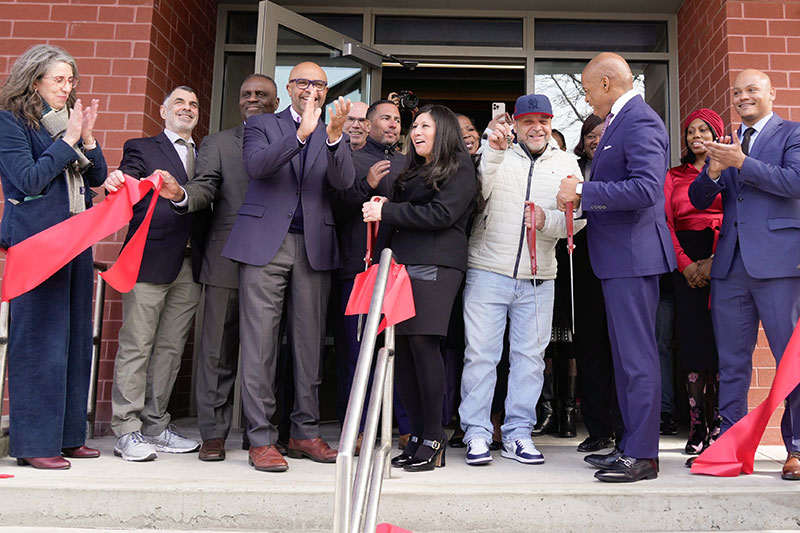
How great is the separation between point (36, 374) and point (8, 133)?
1.06m

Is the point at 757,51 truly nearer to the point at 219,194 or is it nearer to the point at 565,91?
the point at 565,91

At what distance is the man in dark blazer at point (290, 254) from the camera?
3383 mm

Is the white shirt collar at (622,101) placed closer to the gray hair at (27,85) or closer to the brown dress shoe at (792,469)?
the brown dress shoe at (792,469)

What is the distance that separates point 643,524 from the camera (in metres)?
2.81

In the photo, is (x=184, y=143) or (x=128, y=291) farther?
(x=184, y=143)

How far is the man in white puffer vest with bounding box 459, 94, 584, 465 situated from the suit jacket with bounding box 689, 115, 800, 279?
70cm

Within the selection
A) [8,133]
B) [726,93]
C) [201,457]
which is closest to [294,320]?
[201,457]

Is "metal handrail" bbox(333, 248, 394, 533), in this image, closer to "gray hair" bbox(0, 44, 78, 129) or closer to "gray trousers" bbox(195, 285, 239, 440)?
"gray trousers" bbox(195, 285, 239, 440)

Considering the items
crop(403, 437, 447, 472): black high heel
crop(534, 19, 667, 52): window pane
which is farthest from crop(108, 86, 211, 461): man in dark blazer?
crop(534, 19, 667, 52): window pane

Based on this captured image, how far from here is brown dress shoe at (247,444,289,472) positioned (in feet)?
10.6

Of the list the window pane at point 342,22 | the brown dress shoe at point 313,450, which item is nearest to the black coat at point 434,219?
the brown dress shoe at point 313,450

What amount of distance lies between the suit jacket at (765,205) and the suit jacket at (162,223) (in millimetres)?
2583

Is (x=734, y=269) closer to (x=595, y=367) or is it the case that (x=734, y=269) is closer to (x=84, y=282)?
(x=595, y=367)

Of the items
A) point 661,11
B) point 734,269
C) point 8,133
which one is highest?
point 661,11
